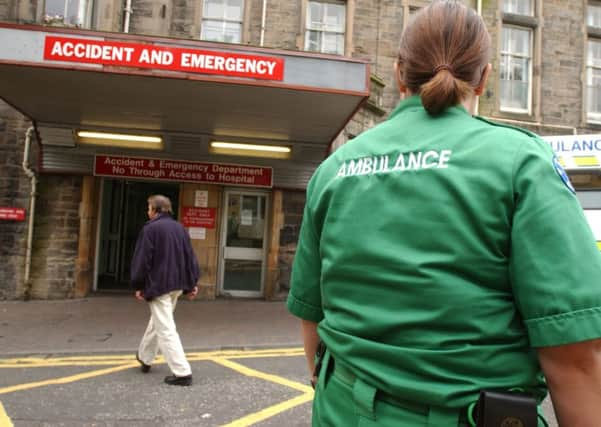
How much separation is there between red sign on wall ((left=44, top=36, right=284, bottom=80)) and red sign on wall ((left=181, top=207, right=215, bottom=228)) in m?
3.97

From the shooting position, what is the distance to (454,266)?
1.06 metres

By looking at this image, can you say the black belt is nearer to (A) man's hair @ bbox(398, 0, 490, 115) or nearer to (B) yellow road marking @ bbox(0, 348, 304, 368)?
(A) man's hair @ bbox(398, 0, 490, 115)

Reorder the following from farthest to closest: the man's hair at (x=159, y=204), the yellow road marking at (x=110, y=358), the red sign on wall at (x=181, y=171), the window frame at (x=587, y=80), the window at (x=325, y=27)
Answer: the window frame at (x=587, y=80)
the window at (x=325, y=27)
the red sign on wall at (x=181, y=171)
the yellow road marking at (x=110, y=358)
the man's hair at (x=159, y=204)

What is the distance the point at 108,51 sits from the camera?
673 centimetres

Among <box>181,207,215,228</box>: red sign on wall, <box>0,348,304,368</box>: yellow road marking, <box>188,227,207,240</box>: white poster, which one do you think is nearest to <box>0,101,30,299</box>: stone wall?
<box>181,207,215,228</box>: red sign on wall

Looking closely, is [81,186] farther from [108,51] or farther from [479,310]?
[479,310]

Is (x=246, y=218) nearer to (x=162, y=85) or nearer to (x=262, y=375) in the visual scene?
(x=162, y=85)

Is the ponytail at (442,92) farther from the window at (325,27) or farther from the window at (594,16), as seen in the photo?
the window at (594,16)

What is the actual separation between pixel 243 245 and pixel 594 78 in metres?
10.6

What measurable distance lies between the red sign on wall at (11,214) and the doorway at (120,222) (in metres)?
1.65

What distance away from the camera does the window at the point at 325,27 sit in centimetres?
1157

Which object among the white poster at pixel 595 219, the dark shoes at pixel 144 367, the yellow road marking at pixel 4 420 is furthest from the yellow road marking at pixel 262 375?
the white poster at pixel 595 219

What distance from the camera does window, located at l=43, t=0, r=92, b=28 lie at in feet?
32.9

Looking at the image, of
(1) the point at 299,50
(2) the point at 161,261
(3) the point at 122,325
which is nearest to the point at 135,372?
(2) the point at 161,261
